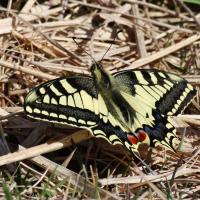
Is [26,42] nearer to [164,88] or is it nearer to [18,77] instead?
[18,77]

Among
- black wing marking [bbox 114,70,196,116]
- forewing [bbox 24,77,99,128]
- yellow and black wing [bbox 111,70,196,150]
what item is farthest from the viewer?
black wing marking [bbox 114,70,196,116]

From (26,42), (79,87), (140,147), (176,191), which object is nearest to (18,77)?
(26,42)

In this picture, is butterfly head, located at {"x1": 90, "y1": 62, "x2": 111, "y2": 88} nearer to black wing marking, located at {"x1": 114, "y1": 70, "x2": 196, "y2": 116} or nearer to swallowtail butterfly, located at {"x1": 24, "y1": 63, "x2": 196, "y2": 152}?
swallowtail butterfly, located at {"x1": 24, "y1": 63, "x2": 196, "y2": 152}

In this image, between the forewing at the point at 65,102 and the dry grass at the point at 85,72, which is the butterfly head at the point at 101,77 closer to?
the forewing at the point at 65,102

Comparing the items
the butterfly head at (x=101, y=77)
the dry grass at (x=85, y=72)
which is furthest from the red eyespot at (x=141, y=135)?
the butterfly head at (x=101, y=77)

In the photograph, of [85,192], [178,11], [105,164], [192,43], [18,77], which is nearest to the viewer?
[85,192]

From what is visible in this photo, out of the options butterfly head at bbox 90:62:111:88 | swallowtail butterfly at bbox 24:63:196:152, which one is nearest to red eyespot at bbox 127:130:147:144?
swallowtail butterfly at bbox 24:63:196:152

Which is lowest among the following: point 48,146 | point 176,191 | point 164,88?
point 176,191
